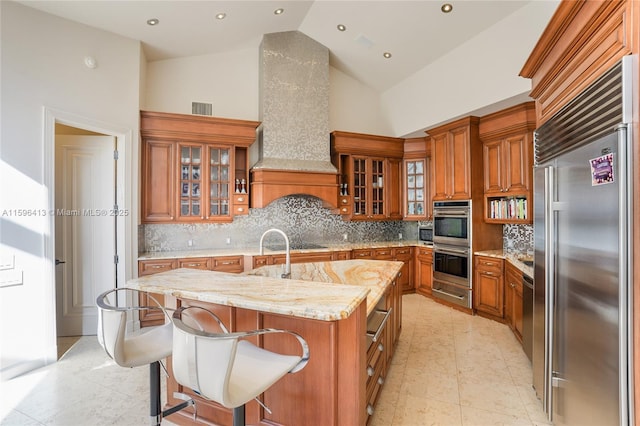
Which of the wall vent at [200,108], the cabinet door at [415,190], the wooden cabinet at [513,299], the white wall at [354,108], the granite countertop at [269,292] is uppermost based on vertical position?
the white wall at [354,108]

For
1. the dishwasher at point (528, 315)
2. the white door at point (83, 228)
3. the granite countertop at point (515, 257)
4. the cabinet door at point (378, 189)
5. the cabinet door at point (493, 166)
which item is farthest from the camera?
the cabinet door at point (378, 189)

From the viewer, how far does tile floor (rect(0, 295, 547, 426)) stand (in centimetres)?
216

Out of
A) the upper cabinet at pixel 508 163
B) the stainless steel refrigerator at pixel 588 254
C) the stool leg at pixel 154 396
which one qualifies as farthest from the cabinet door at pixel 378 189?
the stool leg at pixel 154 396

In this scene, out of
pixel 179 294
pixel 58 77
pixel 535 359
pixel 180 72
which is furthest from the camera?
pixel 180 72

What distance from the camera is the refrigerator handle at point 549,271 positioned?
186 centimetres

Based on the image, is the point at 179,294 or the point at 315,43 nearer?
the point at 179,294

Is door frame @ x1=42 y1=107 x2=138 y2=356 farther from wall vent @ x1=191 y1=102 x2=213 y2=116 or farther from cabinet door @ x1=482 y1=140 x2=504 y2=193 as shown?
cabinet door @ x1=482 y1=140 x2=504 y2=193

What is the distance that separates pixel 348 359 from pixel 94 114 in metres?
3.68

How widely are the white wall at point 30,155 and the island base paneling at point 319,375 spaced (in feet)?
7.81

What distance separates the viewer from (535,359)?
91.2 inches

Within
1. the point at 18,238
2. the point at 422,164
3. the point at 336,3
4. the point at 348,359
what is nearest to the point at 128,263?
the point at 18,238

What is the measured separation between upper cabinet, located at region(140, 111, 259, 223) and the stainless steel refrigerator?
12.6ft

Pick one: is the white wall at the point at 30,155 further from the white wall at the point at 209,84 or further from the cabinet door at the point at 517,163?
the cabinet door at the point at 517,163

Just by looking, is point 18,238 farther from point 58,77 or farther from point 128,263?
point 58,77
